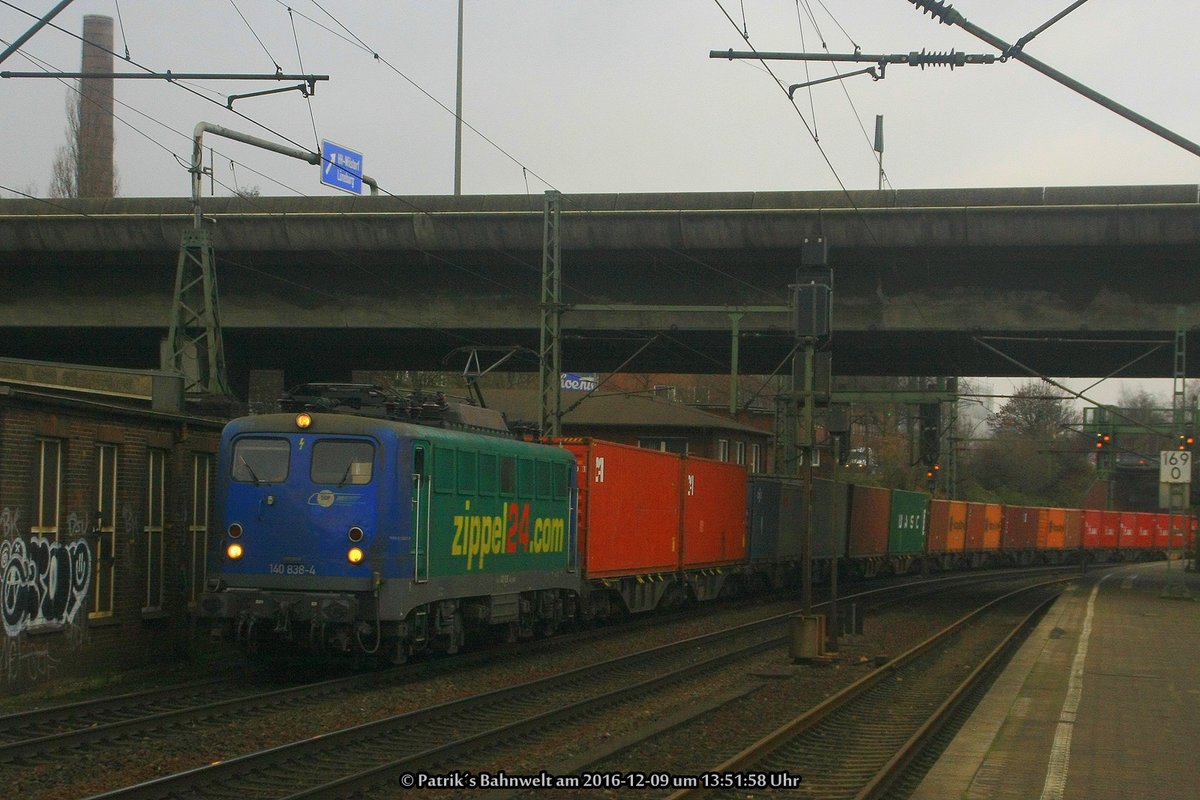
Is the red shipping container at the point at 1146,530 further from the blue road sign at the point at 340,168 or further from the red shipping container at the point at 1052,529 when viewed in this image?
the blue road sign at the point at 340,168

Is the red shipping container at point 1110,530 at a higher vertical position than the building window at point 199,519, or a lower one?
lower

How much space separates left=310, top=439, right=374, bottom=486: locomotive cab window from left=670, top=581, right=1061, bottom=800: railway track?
5.28 meters

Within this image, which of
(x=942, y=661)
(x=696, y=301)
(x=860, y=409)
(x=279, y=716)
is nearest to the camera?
(x=279, y=716)

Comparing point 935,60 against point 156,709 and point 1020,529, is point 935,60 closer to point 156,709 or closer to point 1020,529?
point 156,709

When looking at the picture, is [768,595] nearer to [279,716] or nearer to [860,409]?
[279,716]

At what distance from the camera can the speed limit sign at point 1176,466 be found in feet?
87.0

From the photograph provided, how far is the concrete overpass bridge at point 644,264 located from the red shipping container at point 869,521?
29.1 feet

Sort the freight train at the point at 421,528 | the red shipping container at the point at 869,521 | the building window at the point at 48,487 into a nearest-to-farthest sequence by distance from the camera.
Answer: the building window at the point at 48,487
the freight train at the point at 421,528
the red shipping container at the point at 869,521

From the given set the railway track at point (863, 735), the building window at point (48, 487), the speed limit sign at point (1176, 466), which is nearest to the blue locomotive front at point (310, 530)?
the building window at point (48, 487)

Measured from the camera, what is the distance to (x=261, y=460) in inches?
568

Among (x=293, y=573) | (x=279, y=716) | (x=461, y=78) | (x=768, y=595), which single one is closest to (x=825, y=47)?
(x=293, y=573)

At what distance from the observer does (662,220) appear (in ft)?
85.4

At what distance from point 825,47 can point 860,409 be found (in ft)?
245

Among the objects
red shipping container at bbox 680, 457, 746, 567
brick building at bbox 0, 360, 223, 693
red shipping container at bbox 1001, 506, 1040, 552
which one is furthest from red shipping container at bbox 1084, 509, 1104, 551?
brick building at bbox 0, 360, 223, 693
